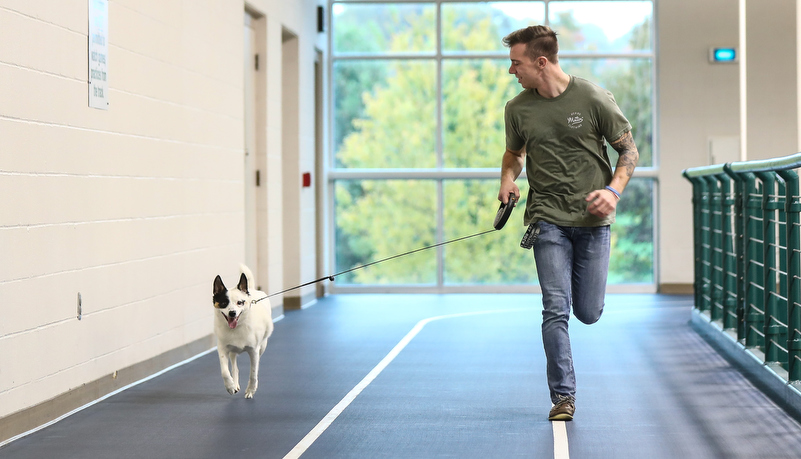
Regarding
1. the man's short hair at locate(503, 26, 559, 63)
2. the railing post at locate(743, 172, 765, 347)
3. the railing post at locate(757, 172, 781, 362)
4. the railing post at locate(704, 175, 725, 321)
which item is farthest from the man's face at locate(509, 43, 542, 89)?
the railing post at locate(704, 175, 725, 321)

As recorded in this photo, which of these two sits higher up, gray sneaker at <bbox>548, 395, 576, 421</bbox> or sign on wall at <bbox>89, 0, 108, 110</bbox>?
sign on wall at <bbox>89, 0, 108, 110</bbox>

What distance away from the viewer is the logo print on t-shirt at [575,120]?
4.59m

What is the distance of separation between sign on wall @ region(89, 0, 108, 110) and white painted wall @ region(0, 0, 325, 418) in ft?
0.27

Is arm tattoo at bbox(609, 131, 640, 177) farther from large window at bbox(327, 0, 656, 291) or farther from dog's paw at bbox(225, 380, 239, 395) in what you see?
large window at bbox(327, 0, 656, 291)

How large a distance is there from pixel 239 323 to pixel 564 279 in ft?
5.73

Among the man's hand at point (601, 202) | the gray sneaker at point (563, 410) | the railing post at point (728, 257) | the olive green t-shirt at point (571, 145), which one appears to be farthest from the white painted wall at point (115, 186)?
the railing post at point (728, 257)

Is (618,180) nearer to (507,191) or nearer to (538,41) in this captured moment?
(507,191)

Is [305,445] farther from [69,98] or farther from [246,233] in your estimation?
[246,233]

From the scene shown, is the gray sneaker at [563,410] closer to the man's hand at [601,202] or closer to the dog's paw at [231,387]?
the man's hand at [601,202]

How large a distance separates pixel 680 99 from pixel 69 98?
8.60m

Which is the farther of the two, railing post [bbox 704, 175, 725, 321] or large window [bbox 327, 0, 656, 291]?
large window [bbox 327, 0, 656, 291]

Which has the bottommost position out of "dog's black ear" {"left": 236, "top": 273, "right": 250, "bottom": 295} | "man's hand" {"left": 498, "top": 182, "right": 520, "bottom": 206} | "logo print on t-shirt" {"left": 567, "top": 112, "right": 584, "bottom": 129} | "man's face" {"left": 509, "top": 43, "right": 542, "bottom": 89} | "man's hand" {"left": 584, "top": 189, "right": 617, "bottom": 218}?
"dog's black ear" {"left": 236, "top": 273, "right": 250, "bottom": 295}

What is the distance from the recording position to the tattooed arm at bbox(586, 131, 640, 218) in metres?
4.39

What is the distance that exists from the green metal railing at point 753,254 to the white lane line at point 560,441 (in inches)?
49.1
